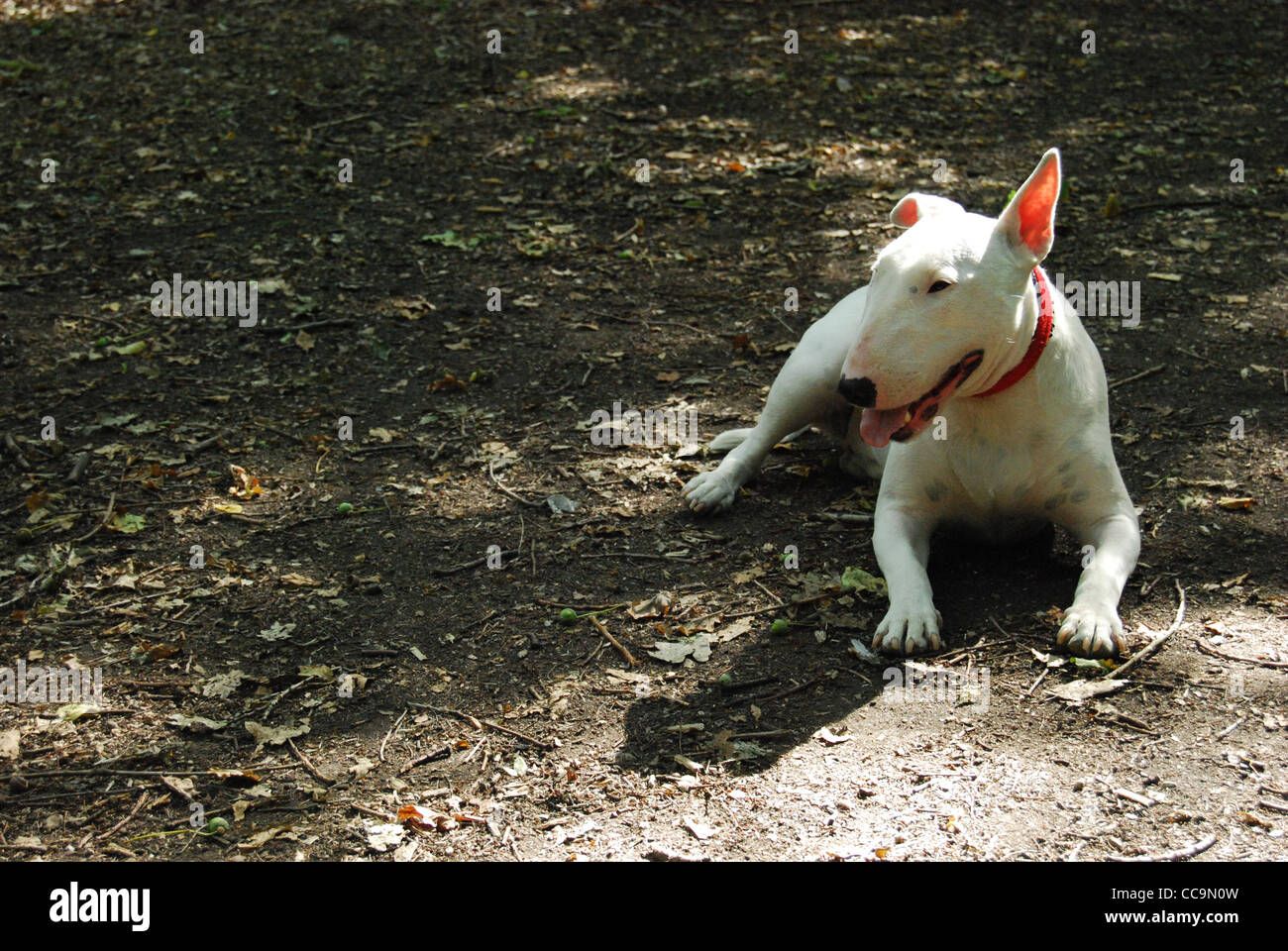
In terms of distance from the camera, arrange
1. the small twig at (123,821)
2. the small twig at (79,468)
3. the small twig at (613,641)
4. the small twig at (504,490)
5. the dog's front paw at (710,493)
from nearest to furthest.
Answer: the small twig at (123,821) → the small twig at (613,641) → the dog's front paw at (710,493) → the small twig at (504,490) → the small twig at (79,468)

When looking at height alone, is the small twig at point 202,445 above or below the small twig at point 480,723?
above

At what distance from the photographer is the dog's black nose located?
3543mm

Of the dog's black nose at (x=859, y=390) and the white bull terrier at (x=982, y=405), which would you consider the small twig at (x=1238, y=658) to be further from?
the dog's black nose at (x=859, y=390)

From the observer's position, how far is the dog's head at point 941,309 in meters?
3.51

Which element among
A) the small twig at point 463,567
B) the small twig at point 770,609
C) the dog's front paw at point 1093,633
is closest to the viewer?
the dog's front paw at point 1093,633

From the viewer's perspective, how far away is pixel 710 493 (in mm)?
4996

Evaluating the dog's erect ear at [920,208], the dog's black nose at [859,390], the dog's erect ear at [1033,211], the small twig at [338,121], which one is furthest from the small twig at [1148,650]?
the small twig at [338,121]

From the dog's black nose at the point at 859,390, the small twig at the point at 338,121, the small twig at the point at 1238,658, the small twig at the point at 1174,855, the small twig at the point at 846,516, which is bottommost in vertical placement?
the small twig at the point at 1174,855

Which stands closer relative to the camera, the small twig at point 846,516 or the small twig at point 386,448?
the small twig at point 846,516

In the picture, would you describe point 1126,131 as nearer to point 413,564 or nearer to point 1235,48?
point 1235,48

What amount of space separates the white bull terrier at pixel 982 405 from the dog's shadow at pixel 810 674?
0.13m

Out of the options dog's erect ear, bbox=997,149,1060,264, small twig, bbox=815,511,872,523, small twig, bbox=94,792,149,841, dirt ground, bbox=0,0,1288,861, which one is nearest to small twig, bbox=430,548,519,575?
dirt ground, bbox=0,0,1288,861

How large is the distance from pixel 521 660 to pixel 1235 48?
365 inches

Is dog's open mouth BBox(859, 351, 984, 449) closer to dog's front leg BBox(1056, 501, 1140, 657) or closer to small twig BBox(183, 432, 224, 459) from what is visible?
dog's front leg BBox(1056, 501, 1140, 657)
